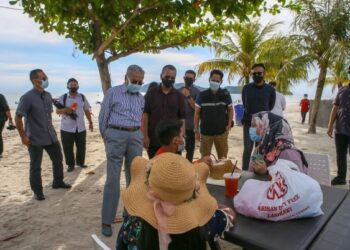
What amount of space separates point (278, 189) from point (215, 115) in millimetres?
3162

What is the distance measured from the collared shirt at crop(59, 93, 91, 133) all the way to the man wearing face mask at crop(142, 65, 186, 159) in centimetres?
264

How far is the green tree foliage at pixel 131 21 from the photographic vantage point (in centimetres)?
505

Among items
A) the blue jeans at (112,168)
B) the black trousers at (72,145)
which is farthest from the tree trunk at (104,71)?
the blue jeans at (112,168)

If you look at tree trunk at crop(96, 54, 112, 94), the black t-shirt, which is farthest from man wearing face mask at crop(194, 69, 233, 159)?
the black t-shirt

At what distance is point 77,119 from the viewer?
20.8 ft

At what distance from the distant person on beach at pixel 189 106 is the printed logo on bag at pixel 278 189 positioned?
13.8ft

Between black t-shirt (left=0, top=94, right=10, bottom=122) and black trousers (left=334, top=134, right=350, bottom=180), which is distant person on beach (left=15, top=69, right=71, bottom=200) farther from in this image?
black trousers (left=334, top=134, right=350, bottom=180)

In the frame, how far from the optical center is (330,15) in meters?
11.1

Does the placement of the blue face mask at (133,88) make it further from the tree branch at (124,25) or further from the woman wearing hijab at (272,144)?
the tree branch at (124,25)

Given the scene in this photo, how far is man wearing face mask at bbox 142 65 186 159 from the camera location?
421 cm

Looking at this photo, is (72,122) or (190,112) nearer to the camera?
(72,122)

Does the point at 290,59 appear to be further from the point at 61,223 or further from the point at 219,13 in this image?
the point at 61,223

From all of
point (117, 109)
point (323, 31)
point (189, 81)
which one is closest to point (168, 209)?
point (117, 109)

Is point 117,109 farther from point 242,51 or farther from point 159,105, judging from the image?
point 242,51
